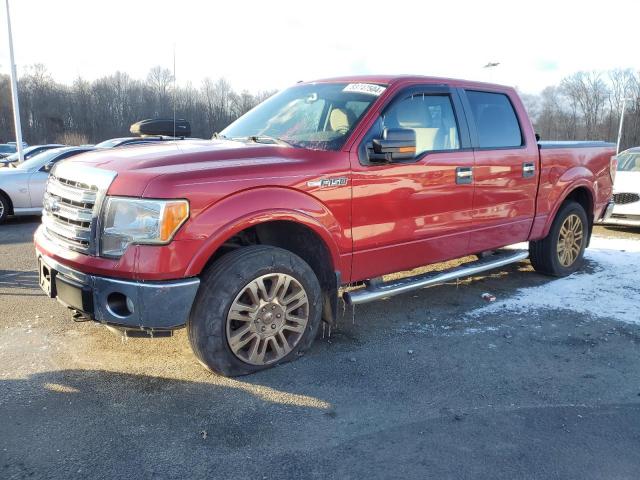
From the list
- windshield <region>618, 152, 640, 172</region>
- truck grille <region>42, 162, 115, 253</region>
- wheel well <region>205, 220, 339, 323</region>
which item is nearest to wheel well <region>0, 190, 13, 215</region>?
truck grille <region>42, 162, 115, 253</region>

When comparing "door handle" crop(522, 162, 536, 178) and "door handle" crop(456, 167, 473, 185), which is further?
"door handle" crop(522, 162, 536, 178)

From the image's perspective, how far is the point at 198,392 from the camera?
10.6 feet

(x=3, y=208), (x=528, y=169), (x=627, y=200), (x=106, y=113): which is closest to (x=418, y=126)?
(x=528, y=169)

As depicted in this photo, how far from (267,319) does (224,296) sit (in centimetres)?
39

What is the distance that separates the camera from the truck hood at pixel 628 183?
29.1ft

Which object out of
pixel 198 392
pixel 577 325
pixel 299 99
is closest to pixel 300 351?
pixel 198 392

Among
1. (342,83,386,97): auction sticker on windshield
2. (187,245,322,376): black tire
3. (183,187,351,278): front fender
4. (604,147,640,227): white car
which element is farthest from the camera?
(604,147,640,227): white car

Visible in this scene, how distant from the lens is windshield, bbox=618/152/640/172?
383 inches

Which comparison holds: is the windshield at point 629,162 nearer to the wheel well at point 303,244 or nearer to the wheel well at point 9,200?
the wheel well at point 303,244

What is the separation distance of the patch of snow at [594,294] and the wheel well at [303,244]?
167 centimetres

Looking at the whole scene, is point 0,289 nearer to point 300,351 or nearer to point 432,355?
point 300,351

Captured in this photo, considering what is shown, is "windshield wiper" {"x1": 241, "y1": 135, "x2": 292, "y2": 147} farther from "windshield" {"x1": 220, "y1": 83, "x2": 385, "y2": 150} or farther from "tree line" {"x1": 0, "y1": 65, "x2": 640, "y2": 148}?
"tree line" {"x1": 0, "y1": 65, "x2": 640, "y2": 148}

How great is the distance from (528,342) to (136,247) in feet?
9.99

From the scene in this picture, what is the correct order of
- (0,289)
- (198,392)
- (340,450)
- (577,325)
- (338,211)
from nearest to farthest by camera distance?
(340,450), (198,392), (338,211), (577,325), (0,289)
